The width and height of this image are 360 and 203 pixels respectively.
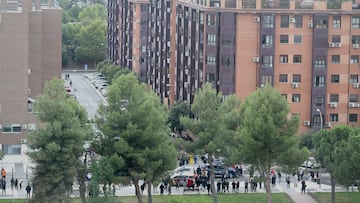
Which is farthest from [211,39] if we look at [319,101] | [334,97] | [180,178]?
[180,178]

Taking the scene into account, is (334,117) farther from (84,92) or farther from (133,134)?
(84,92)

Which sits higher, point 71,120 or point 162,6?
point 162,6

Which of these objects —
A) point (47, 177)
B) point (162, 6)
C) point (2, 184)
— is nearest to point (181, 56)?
point (162, 6)

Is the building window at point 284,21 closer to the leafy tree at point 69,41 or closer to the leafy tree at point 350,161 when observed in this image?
the leafy tree at point 350,161

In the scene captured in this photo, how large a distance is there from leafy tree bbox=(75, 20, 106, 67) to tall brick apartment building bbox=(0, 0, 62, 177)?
55564 mm

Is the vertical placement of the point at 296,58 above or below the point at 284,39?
below

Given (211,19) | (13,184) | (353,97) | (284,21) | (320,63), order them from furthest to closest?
1. (353,97)
2. (320,63)
3. (284,21)
4. (211,19)
5. (13,184)

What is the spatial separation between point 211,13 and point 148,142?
73.4 feet

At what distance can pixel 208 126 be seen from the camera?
6044 centimetres

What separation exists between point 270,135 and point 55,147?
11.1 meters

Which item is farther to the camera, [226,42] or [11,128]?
[226,42]

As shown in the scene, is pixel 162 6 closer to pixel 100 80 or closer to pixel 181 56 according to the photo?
pixel 181 56

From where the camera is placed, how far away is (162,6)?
3821 inches

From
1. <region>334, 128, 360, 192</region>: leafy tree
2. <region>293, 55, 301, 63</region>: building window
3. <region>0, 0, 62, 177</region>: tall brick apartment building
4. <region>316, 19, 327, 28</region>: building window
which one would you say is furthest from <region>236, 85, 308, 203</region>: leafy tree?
<region>316, 19, 327, 28</region>: building window
